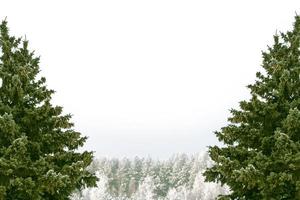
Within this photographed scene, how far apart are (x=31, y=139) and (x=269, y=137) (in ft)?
26.7

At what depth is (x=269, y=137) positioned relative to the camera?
21844 millimetres

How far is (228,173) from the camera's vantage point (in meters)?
21.8

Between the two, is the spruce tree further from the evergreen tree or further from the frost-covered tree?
the frost-covered tree

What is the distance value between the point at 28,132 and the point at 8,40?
341 cm

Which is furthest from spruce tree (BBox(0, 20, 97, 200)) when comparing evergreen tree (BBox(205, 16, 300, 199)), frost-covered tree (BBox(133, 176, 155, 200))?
frost-covered tree (BBox(133, 176, 155, 200))

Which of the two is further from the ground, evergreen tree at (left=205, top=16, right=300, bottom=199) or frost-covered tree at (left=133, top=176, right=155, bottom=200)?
frost-covered tree at (left=133, top=176, right=155, bottom=200)

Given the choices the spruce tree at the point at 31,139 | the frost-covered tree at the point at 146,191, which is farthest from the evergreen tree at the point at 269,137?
the frost-covered tree at the point at 146,191

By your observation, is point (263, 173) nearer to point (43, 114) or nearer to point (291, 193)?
point (291, 193)

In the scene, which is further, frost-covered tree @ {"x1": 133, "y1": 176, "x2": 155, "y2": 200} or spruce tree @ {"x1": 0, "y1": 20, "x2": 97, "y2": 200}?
frost-covered tree @ {"x1": 133, "y1": 176, "x2": 155, "y2": 200}

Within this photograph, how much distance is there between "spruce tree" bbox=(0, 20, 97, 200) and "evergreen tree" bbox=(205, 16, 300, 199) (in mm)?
4931

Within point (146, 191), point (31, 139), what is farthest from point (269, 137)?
point (146, 191)

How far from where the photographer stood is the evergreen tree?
20.9 meters

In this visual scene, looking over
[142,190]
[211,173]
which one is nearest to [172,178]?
[142,190]

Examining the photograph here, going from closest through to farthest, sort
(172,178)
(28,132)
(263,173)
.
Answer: (263,173) < (28,132) < (172,178)
